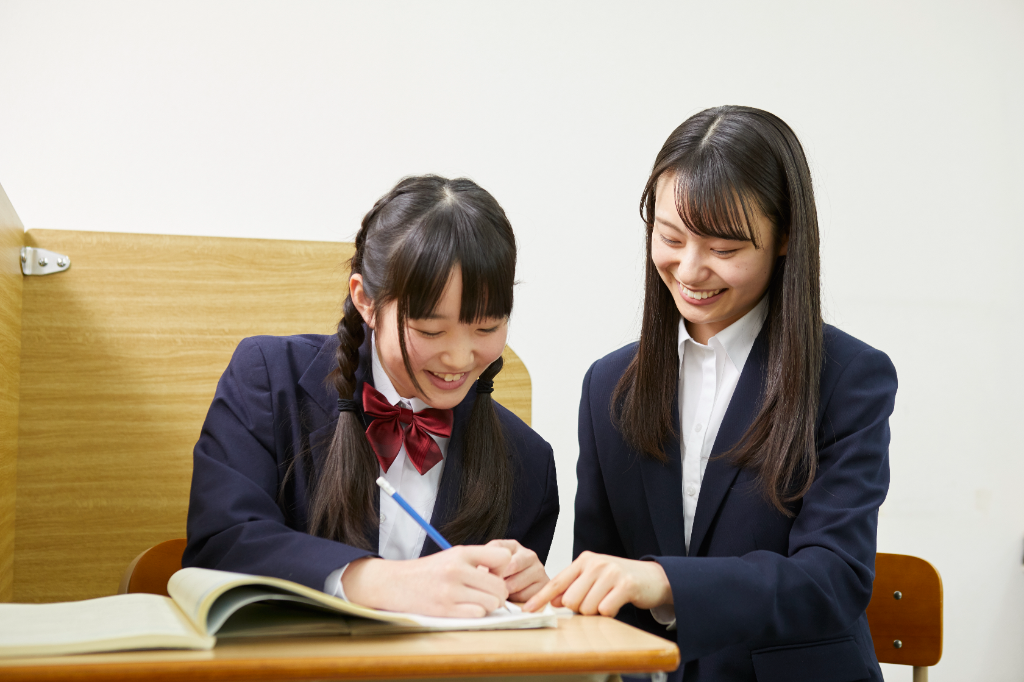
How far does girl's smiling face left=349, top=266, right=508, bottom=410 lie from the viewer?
107 centimetres

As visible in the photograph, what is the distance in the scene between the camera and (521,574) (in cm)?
96

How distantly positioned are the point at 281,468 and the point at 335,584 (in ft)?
1.13

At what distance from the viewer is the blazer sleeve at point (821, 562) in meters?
0.86

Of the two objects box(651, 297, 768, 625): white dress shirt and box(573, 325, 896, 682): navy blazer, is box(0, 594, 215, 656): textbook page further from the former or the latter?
box(651, 297, 768, 625): white dress shirt

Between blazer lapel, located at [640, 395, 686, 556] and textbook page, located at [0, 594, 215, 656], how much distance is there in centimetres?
68

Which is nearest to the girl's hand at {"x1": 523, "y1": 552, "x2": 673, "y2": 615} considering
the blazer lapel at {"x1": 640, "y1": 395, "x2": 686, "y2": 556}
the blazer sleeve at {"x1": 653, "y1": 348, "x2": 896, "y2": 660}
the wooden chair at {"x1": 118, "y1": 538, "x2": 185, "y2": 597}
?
the blazer sleeve at {"x1": 653, "y1": 348, "x2": 896, "y2": 660}

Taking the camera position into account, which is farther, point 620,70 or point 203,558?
point 620,70

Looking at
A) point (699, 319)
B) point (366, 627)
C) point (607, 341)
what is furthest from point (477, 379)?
point (607, 341)

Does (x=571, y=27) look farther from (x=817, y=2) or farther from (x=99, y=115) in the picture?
(x=99, y=115)

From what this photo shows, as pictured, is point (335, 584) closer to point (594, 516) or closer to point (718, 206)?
point (594, 516)

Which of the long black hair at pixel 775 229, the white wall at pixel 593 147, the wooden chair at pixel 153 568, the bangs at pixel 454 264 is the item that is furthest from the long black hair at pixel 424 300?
the white wall at pixel 593 147

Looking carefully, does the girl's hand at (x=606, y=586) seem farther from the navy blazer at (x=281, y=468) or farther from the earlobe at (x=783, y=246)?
the earlobe at (x=783, y=246)

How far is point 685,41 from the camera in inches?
91.4

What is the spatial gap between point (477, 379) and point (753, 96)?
1539mm
